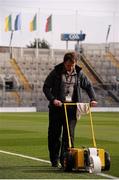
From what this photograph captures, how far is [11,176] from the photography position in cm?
995

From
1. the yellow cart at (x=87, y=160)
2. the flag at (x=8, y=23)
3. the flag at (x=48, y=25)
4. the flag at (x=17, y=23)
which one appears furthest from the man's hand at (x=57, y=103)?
the flag at (x=48, y=25)

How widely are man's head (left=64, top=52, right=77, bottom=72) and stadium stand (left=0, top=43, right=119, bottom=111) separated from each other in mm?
43449

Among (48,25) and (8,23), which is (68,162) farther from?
(48,25)

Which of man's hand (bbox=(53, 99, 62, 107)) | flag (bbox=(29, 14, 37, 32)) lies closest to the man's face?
man's hand (bbox=(53, 99, 62, 107))

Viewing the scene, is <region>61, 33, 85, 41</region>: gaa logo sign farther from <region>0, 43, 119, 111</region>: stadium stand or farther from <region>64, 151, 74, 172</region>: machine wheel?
<region>64, 151, 74, 172</region>: machine wheel

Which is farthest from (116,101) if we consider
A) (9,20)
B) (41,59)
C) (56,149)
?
(56,149)

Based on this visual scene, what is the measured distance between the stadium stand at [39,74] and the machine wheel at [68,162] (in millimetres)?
43867

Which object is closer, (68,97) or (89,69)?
(68,97)

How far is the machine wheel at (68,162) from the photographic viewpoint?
34.4 ft

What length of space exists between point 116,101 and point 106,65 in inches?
328

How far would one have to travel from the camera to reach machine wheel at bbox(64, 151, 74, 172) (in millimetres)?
10490

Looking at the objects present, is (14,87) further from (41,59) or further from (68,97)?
(68,97)

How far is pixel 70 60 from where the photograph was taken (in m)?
10.9

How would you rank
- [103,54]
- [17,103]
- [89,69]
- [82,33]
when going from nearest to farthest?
[17,103] → [89,69] → [103,54] → [82,33]
